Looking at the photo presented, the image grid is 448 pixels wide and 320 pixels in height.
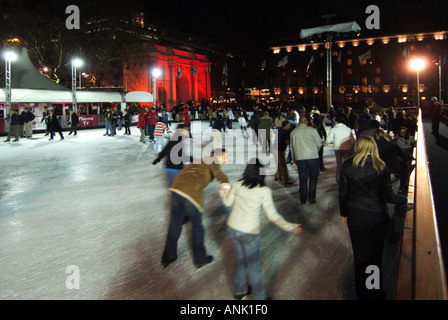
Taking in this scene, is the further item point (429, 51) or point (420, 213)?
point (429, 51)

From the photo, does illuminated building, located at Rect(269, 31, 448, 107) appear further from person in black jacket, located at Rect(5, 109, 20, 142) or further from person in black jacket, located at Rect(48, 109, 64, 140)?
person in black jacket, located at Rect(5, 109, 20, 142)

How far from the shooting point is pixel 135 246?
16.8 ft

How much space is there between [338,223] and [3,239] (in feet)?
16.0

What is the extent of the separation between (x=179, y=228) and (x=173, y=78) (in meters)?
60.1

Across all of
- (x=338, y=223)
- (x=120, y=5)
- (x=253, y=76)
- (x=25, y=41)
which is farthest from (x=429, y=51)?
(x=338, y=223)

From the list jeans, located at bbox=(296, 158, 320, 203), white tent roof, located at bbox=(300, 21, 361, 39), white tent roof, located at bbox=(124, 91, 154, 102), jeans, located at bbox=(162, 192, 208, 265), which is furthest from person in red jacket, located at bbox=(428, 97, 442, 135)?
white tent roof, located at bbox=(124, 91, 154, 102)

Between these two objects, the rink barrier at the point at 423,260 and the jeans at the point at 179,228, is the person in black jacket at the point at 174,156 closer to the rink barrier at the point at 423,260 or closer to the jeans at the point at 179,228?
the jeans at the point at 179,228

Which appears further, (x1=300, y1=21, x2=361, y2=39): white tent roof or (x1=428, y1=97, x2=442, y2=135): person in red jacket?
(x1=300, y1=21, x2=361, y2=39): white tent roof

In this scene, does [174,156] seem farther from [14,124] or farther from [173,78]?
[173,78]

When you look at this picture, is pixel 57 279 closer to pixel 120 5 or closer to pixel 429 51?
pixel 120 5

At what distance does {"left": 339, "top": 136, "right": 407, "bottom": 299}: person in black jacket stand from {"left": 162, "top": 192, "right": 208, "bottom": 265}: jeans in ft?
5.19

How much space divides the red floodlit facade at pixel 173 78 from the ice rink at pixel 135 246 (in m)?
34.9

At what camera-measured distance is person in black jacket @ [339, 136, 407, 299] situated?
11.7 ft

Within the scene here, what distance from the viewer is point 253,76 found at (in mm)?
84562
